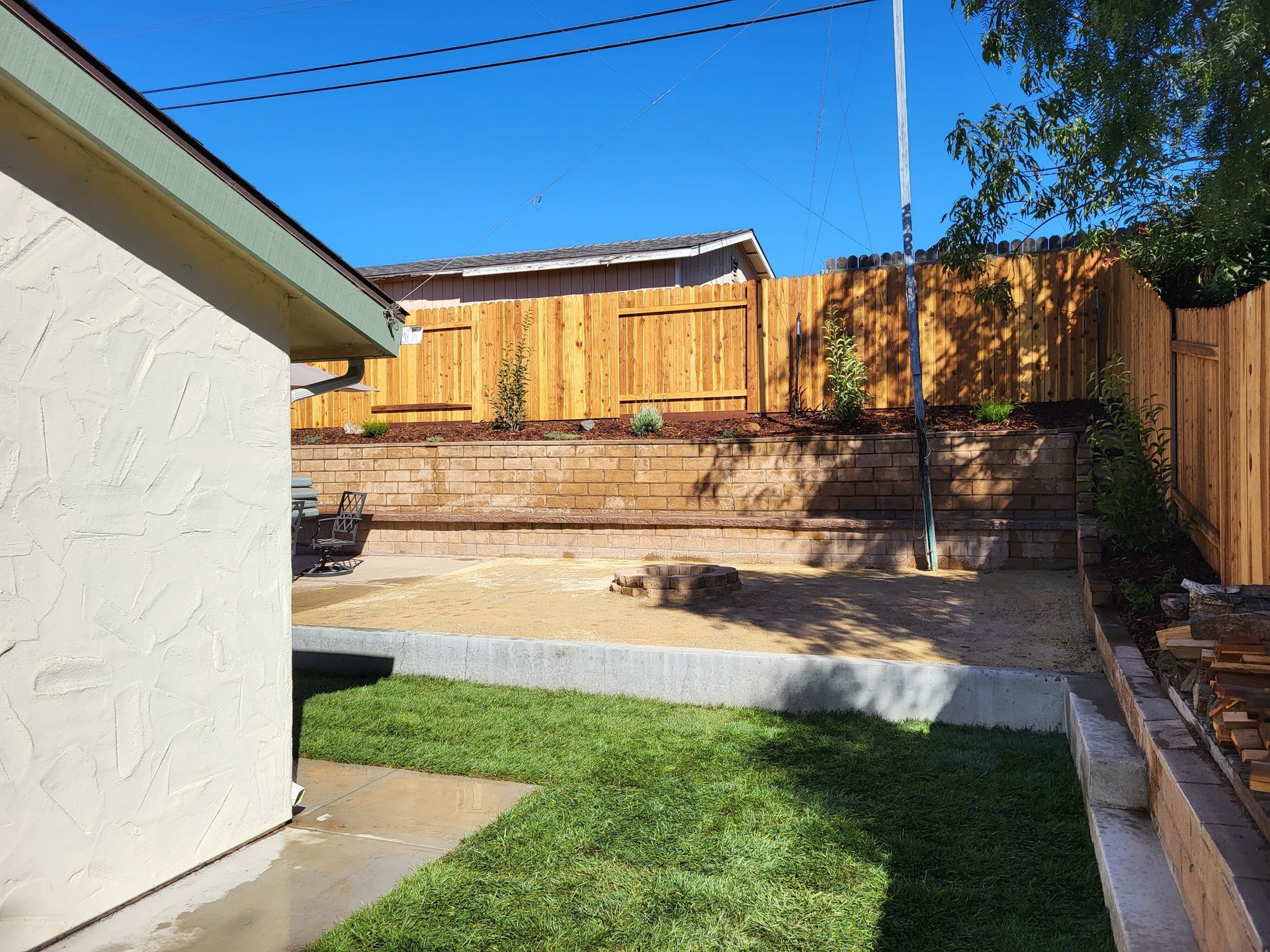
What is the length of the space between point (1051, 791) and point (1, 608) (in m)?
4.31

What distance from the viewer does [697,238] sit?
58.3 ft

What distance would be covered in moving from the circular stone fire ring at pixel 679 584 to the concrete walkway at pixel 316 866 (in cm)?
399

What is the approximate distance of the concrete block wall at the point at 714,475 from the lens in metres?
10.4

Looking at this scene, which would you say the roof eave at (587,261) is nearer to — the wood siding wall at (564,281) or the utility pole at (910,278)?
A: the wood siding wall at (564,281)

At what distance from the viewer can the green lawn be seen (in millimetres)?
3027

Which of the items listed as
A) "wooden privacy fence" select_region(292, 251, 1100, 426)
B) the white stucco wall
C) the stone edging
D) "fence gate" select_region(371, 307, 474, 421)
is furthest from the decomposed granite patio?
"fence gate" select_region(371, 307, 474, 421)

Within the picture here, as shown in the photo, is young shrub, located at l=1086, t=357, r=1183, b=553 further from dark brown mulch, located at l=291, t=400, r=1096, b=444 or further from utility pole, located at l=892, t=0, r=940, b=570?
dark brown mulch, located at l=291, t=400, r=1096, b=444

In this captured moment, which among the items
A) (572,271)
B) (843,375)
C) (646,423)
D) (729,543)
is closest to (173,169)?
(729,543)

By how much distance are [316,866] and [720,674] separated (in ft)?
9.21

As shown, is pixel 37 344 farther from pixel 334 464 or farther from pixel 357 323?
pixel 334 464

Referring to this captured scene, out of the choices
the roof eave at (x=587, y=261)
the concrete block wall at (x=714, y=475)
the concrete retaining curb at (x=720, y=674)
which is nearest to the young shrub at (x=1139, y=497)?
the concrete retaining curb at (x=720, y=674)

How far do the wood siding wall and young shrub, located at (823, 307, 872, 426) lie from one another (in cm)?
484

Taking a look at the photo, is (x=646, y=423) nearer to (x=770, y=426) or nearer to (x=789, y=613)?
(x=770, y=426)

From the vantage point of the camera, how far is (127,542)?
3.25 m
